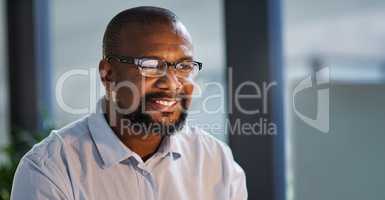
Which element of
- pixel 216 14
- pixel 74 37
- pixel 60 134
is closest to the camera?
pixel 60 134

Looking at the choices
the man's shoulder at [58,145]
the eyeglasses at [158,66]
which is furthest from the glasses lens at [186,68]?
the man's shoulder at [58,145]

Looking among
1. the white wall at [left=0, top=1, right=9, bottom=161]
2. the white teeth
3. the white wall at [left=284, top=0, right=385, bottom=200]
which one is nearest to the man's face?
the white teeth

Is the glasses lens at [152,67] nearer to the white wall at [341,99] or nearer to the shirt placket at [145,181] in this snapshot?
the shirt placket at [145,181]

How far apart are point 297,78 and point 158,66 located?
2.03 feet

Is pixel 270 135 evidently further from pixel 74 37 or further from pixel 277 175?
pixel 74 37

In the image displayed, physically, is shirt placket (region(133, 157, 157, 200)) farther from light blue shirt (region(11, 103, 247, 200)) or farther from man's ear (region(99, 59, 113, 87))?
man's ear (region(99, 59, 113, 87))

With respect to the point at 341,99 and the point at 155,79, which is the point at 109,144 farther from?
the point at 341,99

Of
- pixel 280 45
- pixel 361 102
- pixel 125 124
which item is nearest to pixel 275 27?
pixel 280 45

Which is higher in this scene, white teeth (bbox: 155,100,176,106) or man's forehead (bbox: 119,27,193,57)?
man's forehead (bbox: 119,27,193,57)

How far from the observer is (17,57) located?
10.5ft

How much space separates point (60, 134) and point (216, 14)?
1002mm

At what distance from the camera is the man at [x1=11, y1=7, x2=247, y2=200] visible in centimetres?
130

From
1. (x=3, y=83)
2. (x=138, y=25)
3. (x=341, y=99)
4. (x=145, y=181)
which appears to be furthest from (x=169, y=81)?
(x=3, y=83)

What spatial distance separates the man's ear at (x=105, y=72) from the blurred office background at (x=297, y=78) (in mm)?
160
